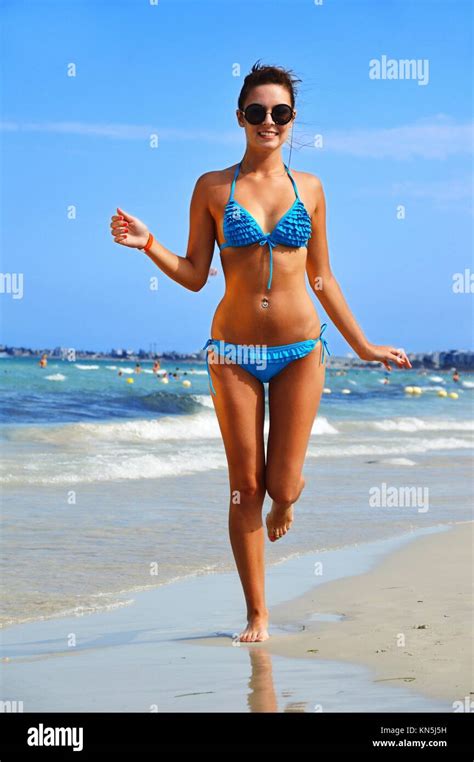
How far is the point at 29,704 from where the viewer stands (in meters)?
4.57

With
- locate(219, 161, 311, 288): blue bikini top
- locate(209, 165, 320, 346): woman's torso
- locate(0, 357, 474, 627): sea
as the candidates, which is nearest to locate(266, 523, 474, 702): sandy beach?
locate(0, 357, 474, 627): sea

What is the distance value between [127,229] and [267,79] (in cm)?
101

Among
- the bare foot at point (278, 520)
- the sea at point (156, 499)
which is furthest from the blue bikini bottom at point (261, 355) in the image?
the sea at point (156, 499)

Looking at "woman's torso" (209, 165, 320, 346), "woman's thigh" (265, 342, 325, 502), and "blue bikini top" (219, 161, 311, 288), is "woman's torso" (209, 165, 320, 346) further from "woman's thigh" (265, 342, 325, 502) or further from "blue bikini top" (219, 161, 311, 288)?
"woman's thigh" (265, 342, 325, 502)

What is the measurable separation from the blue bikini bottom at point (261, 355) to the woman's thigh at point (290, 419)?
0.16 feet

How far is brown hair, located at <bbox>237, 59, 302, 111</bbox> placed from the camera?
537 cm

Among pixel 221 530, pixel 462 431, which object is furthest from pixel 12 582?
pixel 462 431

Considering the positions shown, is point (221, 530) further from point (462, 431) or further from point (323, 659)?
point (462, 431)

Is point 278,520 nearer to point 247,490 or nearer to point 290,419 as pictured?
point 247,490

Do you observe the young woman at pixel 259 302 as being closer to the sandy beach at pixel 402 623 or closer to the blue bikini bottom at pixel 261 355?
the blue bikini bottom at pixel 261 355

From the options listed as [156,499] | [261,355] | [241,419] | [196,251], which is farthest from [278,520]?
[156,499]

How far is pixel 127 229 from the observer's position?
5.02 metres
